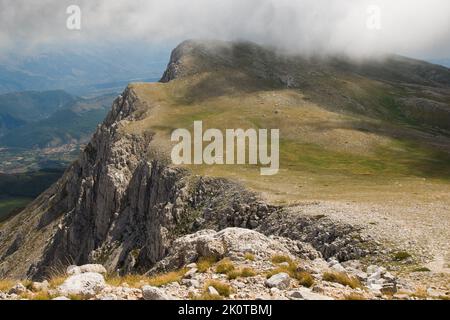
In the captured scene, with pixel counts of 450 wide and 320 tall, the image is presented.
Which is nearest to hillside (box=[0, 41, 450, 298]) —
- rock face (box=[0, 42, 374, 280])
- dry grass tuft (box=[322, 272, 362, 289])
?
rock face (box=[0, 42, 374, 280])

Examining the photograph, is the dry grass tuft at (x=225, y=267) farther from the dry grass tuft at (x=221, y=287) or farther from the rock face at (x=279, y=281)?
the rock face at (x=279, y=281)

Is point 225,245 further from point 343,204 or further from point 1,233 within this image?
point 1,233

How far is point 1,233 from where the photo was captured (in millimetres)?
150750

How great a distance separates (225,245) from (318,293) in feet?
28.4

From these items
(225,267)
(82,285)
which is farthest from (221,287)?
(82,285)

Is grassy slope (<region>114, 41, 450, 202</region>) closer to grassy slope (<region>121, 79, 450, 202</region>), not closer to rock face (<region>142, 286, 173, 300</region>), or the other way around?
grassy slope (<region>121, 79, 450, 202</region>)

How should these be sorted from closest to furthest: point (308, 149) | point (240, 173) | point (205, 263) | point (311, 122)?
point (205, 263) < point (240, 173) < point (308, 149) < point (311, 122)

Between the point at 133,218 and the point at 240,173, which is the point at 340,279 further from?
the point at 133,218

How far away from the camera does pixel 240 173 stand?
65125 millimetres

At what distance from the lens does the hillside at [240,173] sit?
48.3 metres

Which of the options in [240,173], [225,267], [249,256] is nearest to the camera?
[225,267]

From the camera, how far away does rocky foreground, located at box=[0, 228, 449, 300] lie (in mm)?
18406

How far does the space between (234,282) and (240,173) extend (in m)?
44.5
